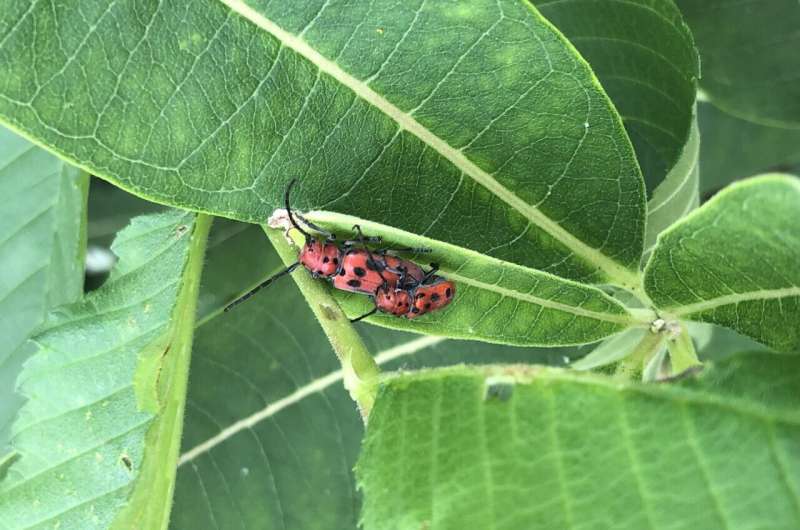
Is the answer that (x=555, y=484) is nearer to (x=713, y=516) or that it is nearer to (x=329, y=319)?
(x=713, y=516)

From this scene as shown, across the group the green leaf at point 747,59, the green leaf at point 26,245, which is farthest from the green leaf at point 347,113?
the green leaf at point 747,59

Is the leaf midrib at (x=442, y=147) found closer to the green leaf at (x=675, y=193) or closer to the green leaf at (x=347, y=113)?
the green leaf at (x=347, y=113)

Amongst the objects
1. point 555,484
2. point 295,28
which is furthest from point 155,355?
point 555,484

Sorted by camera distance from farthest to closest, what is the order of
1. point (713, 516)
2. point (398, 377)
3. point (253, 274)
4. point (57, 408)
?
point (253, 274) < point (57, 408) < point (398, 377) < point (713, 516)

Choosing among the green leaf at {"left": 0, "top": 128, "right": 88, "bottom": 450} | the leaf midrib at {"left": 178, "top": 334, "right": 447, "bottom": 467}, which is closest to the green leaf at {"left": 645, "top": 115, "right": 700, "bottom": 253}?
the leaf midrib at {"left": 178, "top": 334, "right": 447, "bottom": 467}

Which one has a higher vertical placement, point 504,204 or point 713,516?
point 504,204

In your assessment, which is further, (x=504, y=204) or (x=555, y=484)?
(x=504, y=204)
